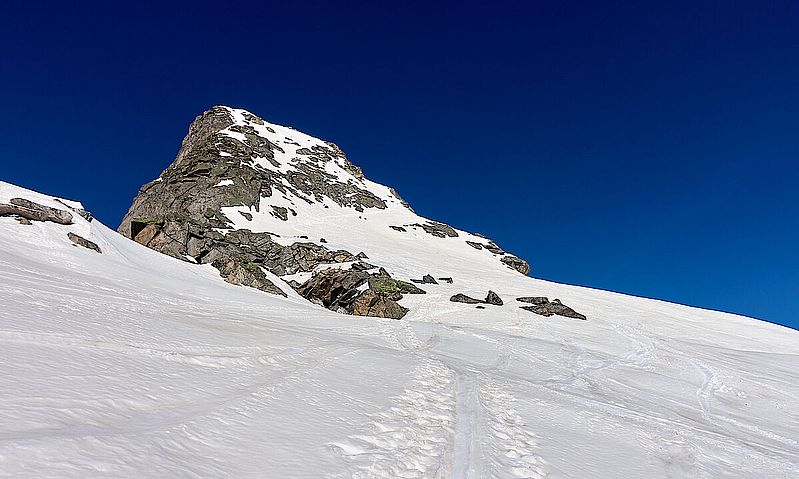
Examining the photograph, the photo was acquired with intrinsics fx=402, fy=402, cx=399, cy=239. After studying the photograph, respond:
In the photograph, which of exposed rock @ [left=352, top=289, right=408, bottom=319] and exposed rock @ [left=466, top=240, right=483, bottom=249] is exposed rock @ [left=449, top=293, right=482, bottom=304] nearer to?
exposed rock @ [left=352, top=289, right=408, bottom=319]

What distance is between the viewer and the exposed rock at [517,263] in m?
77.0

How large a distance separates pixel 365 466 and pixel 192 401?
2.37 m

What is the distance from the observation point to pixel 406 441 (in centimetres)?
514

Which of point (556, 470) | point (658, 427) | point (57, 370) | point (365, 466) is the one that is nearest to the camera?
point (365, 466)

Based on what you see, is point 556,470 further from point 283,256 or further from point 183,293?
point 283,256

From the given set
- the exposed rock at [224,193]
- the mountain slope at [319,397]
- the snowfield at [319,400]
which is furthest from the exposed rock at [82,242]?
the exposed rock at [224,193]

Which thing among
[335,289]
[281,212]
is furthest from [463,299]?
[281,212]

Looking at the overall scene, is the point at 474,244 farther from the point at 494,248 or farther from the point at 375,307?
the point at 375,307

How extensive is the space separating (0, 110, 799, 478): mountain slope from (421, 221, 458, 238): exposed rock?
6356 centimetres

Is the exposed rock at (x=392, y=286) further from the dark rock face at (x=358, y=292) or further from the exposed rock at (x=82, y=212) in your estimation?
the exposed rock at (x=82, y=212)

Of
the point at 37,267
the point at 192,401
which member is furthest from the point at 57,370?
the point at 37,267

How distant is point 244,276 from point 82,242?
35.3 feet

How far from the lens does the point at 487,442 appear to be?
18.3 feet

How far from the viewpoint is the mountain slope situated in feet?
12.7
